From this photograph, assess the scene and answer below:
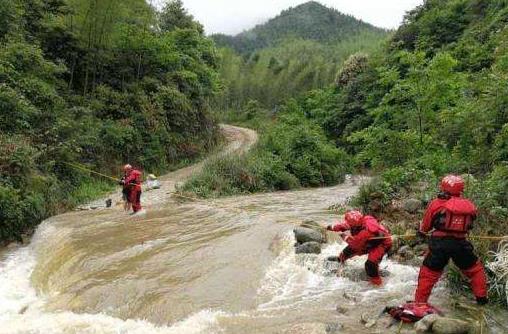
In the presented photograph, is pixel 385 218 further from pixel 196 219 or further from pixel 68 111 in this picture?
pixel 68 111

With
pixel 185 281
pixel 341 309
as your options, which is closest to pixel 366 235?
pixel 341 309

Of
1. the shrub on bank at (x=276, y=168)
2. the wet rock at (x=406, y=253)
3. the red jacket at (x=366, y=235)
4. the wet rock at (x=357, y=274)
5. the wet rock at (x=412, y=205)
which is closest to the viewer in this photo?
the red jacket at (x=366, y=235)

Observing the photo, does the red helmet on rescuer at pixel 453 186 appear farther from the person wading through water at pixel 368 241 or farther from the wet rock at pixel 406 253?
the wet rock at pixel 406 253

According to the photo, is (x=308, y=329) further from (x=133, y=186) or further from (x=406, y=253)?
(x=133, y=186)

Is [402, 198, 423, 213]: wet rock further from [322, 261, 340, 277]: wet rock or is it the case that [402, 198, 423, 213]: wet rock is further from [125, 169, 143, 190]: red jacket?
[125, 169, 143, 190]: red jacket

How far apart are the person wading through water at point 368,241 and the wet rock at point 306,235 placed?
1501mm

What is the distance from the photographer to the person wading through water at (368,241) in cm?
814

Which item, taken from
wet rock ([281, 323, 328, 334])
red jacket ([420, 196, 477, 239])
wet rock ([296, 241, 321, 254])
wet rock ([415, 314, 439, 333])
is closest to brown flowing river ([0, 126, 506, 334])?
wet rock ([281, 323, 328, 334])

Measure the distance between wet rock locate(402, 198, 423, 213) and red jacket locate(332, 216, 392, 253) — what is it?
2759mm

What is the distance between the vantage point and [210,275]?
923 cm

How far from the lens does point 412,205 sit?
1088 cm

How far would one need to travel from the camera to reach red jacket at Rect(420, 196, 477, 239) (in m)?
6.60

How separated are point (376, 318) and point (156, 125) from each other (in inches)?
844

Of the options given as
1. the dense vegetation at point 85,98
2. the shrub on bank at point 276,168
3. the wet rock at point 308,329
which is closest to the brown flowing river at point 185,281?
the wet rock at point 308,329
